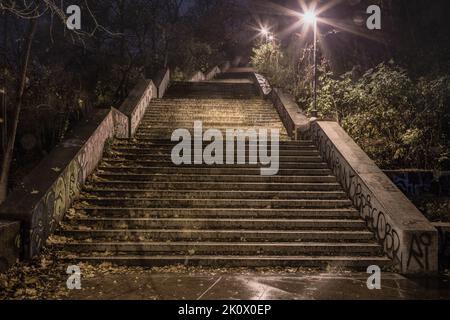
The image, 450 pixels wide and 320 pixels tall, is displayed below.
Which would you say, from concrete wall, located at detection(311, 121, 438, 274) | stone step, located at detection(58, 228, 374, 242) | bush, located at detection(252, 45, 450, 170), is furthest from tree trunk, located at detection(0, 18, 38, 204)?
bush, located at detection(252, 45, 450, 170)

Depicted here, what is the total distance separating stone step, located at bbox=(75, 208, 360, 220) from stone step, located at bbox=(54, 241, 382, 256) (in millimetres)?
987

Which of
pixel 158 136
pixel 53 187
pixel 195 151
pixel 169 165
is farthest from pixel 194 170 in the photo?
pixel 158 136

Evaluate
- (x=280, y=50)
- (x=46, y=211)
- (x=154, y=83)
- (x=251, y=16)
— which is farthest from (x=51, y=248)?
(x=251, y=16)

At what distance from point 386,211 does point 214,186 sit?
376 cm

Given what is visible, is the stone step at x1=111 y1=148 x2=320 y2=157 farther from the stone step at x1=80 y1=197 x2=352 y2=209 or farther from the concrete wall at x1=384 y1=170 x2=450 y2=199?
the stone step at x1=80 y1=197 x2=352 y2=209

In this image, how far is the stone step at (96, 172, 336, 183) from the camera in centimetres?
1001

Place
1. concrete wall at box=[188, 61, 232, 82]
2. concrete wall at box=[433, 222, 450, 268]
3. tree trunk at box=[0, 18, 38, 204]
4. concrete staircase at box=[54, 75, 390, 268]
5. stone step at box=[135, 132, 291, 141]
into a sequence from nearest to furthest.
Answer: concrete staircase at box=[54, 75, 390, 268], concrete wall at box=[433, 222, 450, 268], tree trunk at box=[0, 18, 38, 204], stone step at box=[135, 132, 291, 141], concrete wall at box=[188, 61, 232, 82]

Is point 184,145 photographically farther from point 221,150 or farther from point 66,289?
point 66,289

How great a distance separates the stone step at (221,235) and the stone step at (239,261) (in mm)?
641

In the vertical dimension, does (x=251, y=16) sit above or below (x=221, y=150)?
above

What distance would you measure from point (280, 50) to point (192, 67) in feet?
19.9

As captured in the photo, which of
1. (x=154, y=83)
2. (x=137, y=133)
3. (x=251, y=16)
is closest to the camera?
(x=137, y=133)
